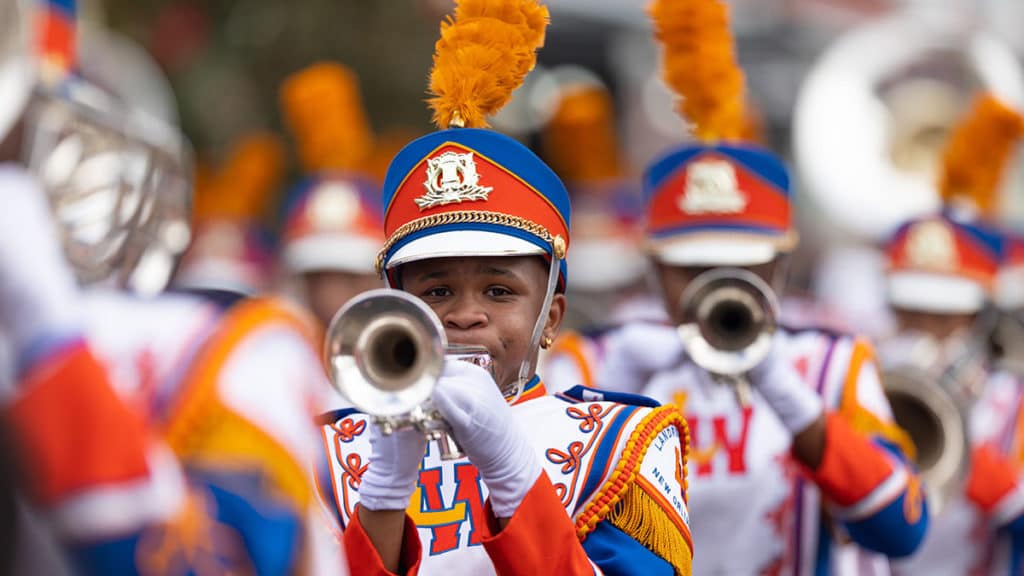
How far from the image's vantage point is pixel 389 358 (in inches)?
103

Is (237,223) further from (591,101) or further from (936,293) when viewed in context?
(936,293)

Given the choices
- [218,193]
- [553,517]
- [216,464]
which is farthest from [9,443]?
[218,193]

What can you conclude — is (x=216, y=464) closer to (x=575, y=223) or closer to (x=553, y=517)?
(x=553, y=517)

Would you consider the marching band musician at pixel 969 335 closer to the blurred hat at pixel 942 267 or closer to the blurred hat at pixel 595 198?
the blurred hat at pixel 942 267

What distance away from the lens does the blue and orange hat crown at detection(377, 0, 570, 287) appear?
317 cm

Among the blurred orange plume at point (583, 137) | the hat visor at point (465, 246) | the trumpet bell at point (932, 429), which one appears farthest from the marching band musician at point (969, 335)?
the blurred orange plume at point (583, 137)

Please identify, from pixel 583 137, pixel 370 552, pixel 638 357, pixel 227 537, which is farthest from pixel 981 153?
pixel 227 537

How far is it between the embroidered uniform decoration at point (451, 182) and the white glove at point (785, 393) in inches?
49.1

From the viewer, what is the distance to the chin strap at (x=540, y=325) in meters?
3.22

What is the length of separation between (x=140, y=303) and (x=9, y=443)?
41.7 inches

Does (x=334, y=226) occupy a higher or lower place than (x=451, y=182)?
higher

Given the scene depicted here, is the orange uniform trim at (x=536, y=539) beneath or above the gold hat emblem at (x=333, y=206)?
beneath

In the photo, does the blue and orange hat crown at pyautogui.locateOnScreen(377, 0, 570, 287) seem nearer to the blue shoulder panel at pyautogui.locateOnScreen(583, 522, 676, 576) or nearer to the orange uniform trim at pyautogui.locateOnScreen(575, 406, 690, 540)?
the orange uniform trim at pyautogui.locateOnScreen(575, 406, 690, 540)

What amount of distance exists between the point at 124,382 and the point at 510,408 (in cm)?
74
